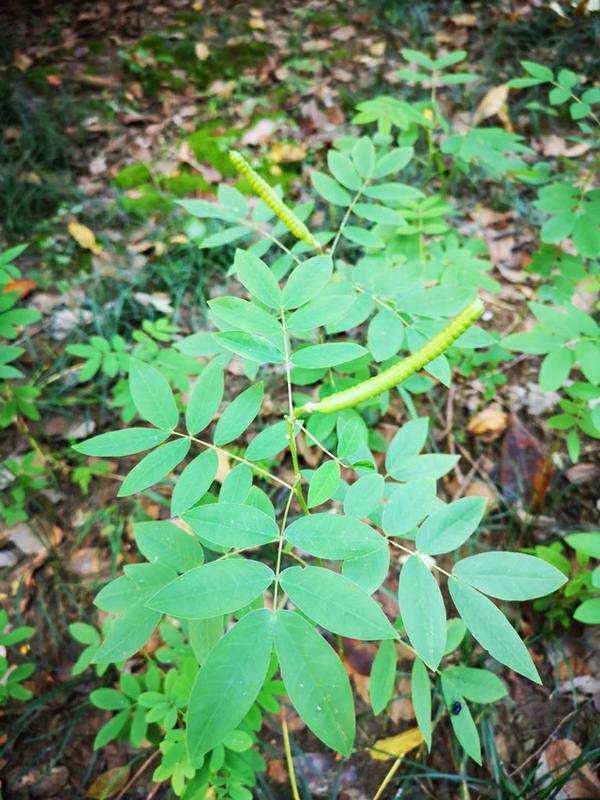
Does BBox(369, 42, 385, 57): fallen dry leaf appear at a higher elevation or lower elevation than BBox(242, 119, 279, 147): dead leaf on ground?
higher

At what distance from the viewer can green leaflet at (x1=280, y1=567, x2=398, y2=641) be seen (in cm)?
75

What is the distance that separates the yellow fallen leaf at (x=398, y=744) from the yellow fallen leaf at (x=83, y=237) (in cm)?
319

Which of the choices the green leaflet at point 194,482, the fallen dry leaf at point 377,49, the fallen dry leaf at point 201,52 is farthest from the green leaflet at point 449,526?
the fallen dry leaf at point 201,52

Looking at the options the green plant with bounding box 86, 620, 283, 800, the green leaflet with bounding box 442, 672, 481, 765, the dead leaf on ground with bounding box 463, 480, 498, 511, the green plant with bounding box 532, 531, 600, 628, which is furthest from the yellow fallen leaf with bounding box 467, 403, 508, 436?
the green plant with bounding box 86, 620, 283, 800

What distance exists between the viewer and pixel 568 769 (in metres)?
1.59

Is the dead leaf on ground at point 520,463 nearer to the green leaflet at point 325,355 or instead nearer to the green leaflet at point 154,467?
the green leaflet at point 325,355

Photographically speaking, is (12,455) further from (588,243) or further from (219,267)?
(588,243)

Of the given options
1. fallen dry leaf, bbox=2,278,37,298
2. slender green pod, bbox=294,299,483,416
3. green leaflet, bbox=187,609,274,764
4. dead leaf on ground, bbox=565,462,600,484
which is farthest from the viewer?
fallen dry leaf, bbox=2,278,37,298

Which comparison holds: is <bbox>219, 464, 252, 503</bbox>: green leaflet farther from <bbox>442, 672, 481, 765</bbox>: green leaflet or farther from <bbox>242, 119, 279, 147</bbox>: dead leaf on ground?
<bbox>242, 119, 279, 147</bbox>: dead leaf on ground

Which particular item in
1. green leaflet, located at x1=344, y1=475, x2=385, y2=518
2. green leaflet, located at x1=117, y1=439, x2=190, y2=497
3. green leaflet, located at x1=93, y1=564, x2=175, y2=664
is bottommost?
green leaflet, located at x1=93, y1=564, x2=175, y2=664

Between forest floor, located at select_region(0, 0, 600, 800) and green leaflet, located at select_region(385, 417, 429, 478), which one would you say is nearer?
green leaflet, located at select_region(385, 417, 429, 478)

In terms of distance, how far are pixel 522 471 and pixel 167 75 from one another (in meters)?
4.47

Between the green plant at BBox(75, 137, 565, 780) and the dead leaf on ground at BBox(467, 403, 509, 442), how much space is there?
43.4 inches

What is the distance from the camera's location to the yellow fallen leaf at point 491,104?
3691mm
